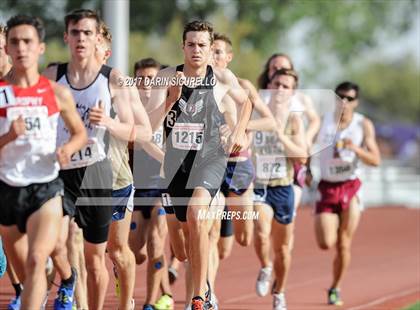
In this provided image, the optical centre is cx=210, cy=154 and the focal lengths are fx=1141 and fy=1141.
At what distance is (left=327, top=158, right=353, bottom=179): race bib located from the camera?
13047 millimetres

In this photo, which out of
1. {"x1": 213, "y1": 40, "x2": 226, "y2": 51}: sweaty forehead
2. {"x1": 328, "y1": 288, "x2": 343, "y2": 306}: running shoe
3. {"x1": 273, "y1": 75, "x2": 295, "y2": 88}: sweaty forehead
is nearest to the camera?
{"x1": 213, "y1": 40, "x2": 226, "y2": 51}: sweaty forehead

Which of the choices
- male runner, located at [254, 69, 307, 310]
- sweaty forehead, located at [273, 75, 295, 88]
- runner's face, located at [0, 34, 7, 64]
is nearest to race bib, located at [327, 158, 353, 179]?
male runner, located at [254, 69, 307, 310]

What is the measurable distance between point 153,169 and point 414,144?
36.3 meters

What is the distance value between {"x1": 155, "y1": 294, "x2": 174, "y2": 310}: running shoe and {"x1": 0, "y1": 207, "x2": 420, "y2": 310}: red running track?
44cm

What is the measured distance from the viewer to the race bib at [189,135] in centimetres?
975

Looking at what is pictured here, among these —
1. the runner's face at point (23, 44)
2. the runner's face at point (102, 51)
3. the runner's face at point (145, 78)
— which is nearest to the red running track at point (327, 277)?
the runner's face at point (145, 78)

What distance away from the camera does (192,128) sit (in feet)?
32.0

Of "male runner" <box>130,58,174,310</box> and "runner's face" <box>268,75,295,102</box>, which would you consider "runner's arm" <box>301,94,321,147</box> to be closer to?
"runner's face" <box>268,75,295,102</box>

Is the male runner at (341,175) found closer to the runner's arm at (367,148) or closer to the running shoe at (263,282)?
the runner's arm at (367,148)

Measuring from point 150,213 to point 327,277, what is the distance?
4.90 meters

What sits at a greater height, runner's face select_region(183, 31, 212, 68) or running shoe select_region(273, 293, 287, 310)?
runner's face select_region(183, 31, 212, 68)

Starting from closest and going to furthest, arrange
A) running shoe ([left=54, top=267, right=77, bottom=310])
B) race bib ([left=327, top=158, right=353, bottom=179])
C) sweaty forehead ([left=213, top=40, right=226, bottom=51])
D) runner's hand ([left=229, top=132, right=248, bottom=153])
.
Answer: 1. running shoe ([left=54, top=267, right=77, bottom=310])
2. runner's hand ([left=229, top=132, right=248, bottom=153])
3. sweaty forehead ([left=213, top=40, right=226, bottom=51])
4. race bib ([left=327, top=158, right=353, bottom=179])

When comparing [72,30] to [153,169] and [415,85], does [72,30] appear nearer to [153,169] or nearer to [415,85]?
[153,169]

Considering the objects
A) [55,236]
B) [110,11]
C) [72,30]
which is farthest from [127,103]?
[110,11]
